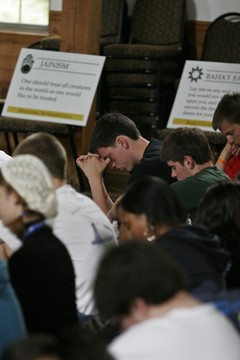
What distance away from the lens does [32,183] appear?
2.65 meters

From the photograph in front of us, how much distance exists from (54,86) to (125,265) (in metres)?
5.46

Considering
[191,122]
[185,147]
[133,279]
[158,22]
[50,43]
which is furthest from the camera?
[50,43]

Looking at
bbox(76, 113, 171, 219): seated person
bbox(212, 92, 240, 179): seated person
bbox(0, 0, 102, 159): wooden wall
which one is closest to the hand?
bbox(76, 113, 171, 219): seated person

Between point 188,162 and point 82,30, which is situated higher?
point 188,162

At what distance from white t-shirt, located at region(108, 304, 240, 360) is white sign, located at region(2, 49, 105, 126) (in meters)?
5.06

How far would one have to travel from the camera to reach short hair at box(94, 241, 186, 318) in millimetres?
1910

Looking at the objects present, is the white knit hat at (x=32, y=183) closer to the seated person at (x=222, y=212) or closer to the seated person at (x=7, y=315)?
the seated person at (x=7, y=315)

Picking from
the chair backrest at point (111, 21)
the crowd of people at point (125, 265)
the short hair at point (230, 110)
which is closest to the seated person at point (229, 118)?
the short hair at point (230, 110)

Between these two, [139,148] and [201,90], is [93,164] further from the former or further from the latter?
[201,90]

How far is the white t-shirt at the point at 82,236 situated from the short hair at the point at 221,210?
0.37 metres

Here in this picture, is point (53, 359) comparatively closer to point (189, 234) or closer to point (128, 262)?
point (128, 262)

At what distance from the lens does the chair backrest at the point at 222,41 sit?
24.3ft

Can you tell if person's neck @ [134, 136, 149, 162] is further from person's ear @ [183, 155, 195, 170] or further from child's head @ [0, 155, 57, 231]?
child's head @ [0, 155, 57, 231]

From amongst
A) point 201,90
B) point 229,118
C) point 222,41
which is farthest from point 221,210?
point 222,41
